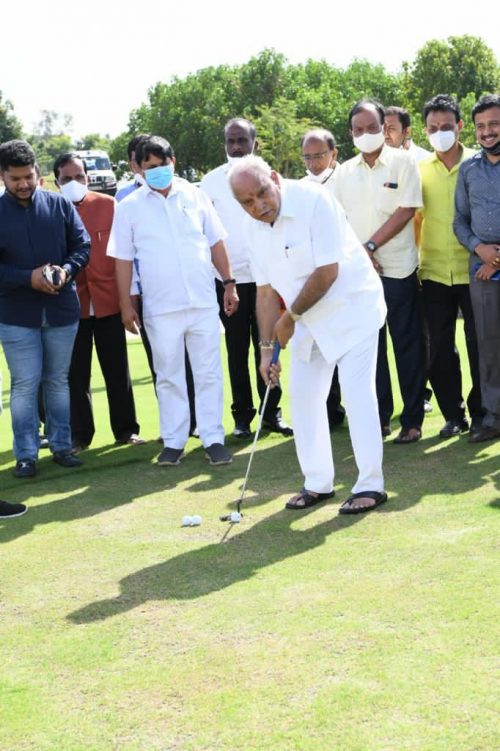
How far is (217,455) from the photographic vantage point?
288 inches

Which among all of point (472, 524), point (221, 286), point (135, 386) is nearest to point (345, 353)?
point (472, 524)

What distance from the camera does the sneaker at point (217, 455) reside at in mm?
7293

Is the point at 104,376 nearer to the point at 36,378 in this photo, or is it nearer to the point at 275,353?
the point at 36,378

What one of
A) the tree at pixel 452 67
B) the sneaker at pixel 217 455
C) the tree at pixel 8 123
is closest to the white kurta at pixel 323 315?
the sneaker at pixel 217 455

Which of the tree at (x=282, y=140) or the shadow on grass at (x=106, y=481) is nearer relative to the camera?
the shadow on grass at (x=106, y=481)

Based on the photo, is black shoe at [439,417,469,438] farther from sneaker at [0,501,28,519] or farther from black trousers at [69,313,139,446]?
sneaker at [0,501,28,519]

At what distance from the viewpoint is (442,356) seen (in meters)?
7.53

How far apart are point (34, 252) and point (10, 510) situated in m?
1.82

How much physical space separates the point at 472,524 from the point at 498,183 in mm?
Answer: 2537

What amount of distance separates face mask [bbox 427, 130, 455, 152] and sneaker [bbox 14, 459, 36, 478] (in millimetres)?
3477

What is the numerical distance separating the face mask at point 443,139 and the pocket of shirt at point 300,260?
2.13 meters

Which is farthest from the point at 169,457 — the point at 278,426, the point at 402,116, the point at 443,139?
the point at 402,116

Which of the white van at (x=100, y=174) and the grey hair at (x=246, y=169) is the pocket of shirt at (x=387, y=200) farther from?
the white van at (x=100, y=174)

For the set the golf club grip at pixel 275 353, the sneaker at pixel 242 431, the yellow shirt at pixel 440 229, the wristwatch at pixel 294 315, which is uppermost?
the yellow shirt at pixel 440 229
